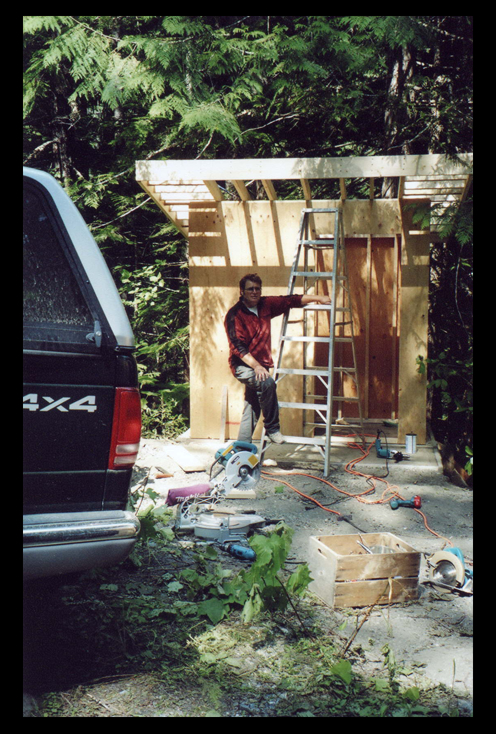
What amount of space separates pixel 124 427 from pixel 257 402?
162 inches

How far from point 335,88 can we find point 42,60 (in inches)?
174

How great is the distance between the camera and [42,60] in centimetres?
792

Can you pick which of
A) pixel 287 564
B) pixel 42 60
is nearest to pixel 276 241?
pixel 42 60

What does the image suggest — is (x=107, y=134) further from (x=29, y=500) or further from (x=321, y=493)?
(x=29, y=500)

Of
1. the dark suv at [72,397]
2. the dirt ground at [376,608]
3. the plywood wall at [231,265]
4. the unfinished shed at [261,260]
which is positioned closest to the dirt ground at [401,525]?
the dirt ground at [376,608]

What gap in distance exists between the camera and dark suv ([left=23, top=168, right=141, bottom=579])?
246cm

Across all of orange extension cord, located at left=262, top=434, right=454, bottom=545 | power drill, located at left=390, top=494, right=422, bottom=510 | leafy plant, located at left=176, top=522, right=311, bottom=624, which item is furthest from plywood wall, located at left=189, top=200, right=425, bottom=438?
leafy plant, located at left=176, top=522, right=311, bottom=624

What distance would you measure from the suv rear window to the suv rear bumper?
28.9 inches

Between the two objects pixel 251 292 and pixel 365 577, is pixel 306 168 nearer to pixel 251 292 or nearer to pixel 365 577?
pixel 251 292

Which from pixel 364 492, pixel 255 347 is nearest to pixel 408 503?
pixel 364 492

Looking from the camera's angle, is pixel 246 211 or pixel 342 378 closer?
pixel 246 211

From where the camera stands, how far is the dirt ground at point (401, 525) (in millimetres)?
3143

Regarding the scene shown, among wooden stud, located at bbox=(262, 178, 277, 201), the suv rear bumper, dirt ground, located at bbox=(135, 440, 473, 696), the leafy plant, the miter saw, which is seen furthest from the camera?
wooden stud, located at bbox=(262, 178, 277, 201)

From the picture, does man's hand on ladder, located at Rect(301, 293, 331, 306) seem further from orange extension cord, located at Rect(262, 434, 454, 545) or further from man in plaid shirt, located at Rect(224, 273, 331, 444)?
orange extension cord, located at Rect(262, 434, 454, 545)
